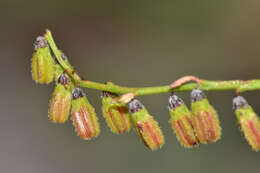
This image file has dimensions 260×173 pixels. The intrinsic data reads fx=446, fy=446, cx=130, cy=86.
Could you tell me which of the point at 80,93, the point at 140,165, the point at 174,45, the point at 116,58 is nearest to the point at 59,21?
the point at 116,58

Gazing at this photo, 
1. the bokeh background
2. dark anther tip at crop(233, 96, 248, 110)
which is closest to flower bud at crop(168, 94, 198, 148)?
dark anther tip at crop(233, 96, 248, 110)

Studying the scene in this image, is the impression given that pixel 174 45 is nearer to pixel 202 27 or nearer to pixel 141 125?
pixel 202 27

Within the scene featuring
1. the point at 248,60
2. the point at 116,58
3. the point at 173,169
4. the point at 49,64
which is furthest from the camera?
the point at 116,58

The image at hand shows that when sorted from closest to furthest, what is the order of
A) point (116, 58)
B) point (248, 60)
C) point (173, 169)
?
point (173, 169) → point (248, 60) → point (116, 58)

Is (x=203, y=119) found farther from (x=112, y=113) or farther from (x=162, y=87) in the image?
(x=112, y=113)

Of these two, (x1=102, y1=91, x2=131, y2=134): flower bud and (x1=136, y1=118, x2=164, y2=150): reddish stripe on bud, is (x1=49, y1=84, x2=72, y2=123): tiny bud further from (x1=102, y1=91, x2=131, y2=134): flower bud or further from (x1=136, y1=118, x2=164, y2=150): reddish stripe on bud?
(x1=136, y1=118, x2=164, y2=150): reddish stripe on bud
